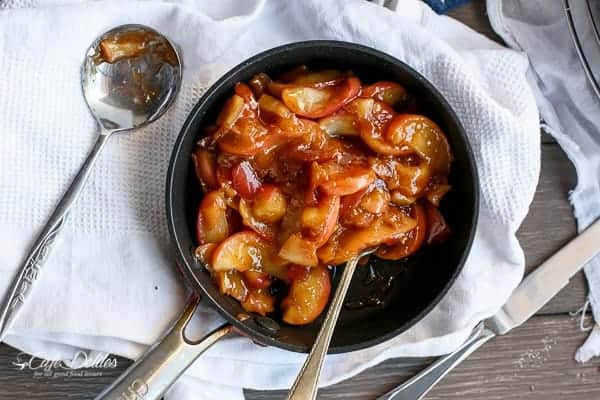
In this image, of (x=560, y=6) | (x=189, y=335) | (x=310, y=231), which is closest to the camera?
(x=310, y=231)

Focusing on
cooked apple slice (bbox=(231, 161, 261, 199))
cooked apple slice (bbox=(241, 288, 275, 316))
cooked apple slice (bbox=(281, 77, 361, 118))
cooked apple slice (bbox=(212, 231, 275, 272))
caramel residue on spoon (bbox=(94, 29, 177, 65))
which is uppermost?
caramel residue on spoon (bbox=(94, 29, 177, 65))

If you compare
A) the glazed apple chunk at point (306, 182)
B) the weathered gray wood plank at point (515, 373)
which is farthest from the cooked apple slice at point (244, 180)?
the weathered gray wood plank at point (515, 373)

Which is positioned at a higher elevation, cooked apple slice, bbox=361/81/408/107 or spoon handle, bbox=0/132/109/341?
cooked apple slice, bbox=361/81/408/107

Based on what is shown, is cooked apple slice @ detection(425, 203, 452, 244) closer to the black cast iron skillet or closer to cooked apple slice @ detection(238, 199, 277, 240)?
the black cast iron skillet

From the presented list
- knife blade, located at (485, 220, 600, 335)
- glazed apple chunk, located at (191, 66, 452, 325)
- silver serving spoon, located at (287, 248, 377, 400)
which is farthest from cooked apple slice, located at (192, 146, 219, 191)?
knife blade, located at (485, 220, 600, 335)

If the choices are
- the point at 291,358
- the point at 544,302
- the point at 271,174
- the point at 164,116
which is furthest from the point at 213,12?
the point at 544,302

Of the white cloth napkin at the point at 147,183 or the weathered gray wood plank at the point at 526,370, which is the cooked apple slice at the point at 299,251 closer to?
the white cloth napkin at the point at 147,183

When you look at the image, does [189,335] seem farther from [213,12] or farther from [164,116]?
[213,12]
